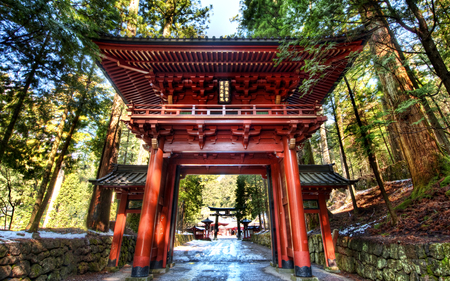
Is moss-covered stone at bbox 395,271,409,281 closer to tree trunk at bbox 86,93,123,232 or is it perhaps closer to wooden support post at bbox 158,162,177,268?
wooden support post at bbox 158,162,177,268

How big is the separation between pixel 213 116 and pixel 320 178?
497 centimetres

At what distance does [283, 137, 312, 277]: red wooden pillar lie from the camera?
17.0ft

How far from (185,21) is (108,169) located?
1206 cm

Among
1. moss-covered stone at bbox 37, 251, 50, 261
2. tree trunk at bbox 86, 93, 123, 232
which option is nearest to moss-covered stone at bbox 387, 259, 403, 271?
moss-covered stone at bbox 37, 251, 50, 261

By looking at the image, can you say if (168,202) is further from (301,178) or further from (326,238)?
(326,238)

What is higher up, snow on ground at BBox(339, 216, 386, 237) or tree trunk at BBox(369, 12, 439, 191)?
tree trunk at BBox(369, 12, 439, 191)

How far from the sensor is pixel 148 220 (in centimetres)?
539

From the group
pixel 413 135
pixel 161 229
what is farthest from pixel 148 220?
pixel 413 135

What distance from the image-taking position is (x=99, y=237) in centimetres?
785

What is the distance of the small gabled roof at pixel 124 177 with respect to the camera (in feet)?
24.0

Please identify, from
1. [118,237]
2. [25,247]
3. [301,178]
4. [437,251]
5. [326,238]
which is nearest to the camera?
[437,251]

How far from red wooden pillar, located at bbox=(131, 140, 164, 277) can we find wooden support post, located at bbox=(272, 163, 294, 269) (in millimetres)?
4046

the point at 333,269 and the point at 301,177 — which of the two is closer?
the point at 333,269

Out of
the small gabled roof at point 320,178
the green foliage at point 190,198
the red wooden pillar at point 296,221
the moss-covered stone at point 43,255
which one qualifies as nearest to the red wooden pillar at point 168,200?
the moss-covered stone at point 43,255
